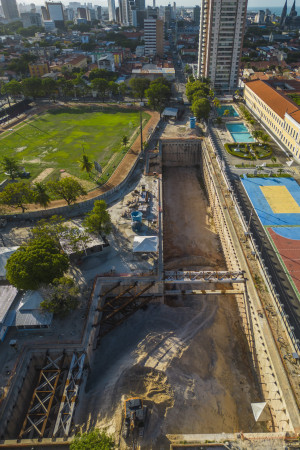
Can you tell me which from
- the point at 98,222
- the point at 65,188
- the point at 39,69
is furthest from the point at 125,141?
the point at 39,69

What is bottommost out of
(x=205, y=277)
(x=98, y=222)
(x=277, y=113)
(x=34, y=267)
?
(x=205, y=277)

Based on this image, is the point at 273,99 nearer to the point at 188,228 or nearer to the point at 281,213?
the point at 281,213

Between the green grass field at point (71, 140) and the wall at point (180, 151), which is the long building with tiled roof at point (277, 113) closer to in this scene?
the wall at point (180, 151)

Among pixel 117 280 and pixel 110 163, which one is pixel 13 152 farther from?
pixel 117 280

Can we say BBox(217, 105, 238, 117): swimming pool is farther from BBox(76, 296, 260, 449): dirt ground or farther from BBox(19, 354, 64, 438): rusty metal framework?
BBox(19, 354, 64, 438): rusty metal framework

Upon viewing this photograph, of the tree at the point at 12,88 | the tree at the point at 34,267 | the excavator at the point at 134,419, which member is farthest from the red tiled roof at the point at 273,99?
the tree at the point at 12,88

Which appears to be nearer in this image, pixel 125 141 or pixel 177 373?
pixel 177 373

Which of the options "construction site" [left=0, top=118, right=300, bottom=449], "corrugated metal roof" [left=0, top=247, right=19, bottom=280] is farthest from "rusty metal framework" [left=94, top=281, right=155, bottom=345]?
"corrugated metal roof" [left=0, top=247, right=19, bottom=280]

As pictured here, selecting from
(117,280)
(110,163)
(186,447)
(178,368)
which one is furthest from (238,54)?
(186,447)
